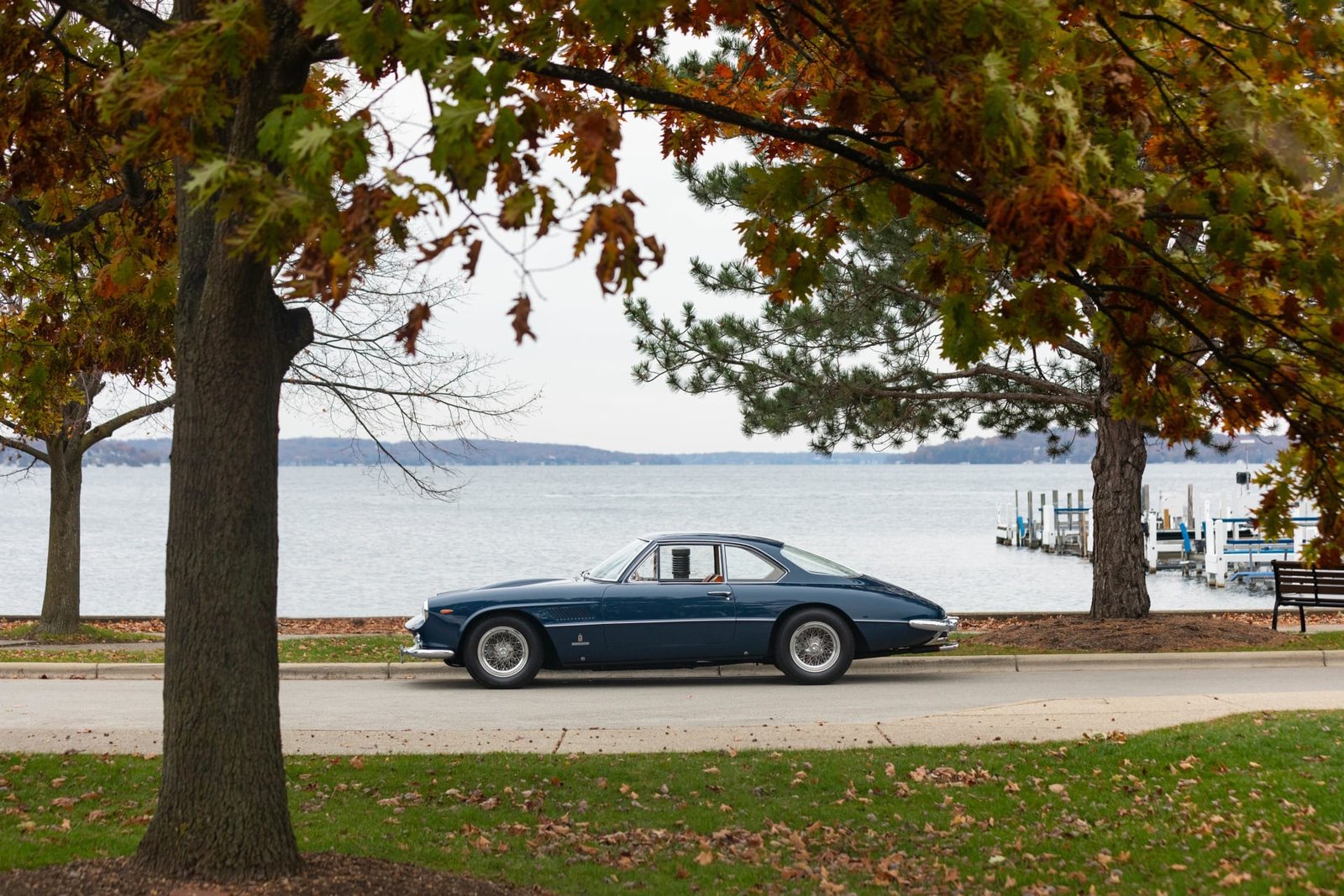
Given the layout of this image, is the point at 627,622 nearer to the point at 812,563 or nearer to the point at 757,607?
the point at 757,607

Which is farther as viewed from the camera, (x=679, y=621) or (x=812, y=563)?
(x=812, y=563)

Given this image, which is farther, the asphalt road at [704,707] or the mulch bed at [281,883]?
the asphalt road at [704,707]

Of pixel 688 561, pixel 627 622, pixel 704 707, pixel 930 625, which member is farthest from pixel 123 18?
pixel 930 625

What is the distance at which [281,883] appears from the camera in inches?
225

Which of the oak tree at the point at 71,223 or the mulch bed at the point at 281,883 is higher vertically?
the oak tree at the point at 71,223

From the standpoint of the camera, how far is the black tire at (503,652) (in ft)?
43.8

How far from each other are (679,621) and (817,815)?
19.5 ft

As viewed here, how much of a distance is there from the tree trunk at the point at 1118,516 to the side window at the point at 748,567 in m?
5.90

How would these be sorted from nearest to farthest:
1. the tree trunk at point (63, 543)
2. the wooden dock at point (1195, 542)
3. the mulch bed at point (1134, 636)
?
1. the mulch bed at point (1134, 636)
2. the tree trunk at point (63, 543)
3. the wooden dock at point (1195, 542)

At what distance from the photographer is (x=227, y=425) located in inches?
225

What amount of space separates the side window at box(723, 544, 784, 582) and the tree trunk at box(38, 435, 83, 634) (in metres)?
11.0

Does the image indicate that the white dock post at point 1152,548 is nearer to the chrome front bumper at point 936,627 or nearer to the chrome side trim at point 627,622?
the chrome front bumper at point 936,627

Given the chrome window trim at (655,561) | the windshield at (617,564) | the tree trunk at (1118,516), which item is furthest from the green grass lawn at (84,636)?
the tree trunk at (1118,516)

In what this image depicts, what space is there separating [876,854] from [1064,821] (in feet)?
3.92
